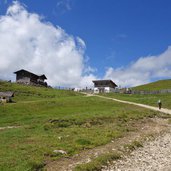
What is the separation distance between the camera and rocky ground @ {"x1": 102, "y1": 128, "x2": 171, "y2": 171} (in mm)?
17208

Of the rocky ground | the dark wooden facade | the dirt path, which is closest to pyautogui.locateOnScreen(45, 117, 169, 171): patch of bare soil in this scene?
the dirt path

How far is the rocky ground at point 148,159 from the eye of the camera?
56.5 feet

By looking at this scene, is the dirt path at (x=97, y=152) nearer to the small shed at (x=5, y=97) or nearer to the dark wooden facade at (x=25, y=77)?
the small shed at (x=5, y=97)

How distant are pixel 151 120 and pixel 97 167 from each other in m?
24.1

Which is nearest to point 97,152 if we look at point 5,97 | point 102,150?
point 102,150

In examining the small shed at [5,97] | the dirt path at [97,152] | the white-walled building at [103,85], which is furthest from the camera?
the white-walled building at [103,85]

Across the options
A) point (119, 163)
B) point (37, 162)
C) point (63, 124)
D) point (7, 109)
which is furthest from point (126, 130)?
point (7, 109)

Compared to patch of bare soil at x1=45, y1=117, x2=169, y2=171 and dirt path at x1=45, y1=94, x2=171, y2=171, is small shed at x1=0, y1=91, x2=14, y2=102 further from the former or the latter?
dirt path at x1=45, y1=94, x2=171, y2=171

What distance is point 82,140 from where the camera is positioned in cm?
2334

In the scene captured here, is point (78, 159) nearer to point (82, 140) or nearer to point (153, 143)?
point (82, 140)

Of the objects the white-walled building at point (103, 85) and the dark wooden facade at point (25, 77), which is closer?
the dark wooden facade at point (25, 77)

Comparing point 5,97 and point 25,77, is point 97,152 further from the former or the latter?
point 25,77

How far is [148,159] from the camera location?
19297mm

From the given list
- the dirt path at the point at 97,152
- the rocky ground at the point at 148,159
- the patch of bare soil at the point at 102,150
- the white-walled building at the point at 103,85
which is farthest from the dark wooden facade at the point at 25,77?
the rocky ground at the point at 148,159
